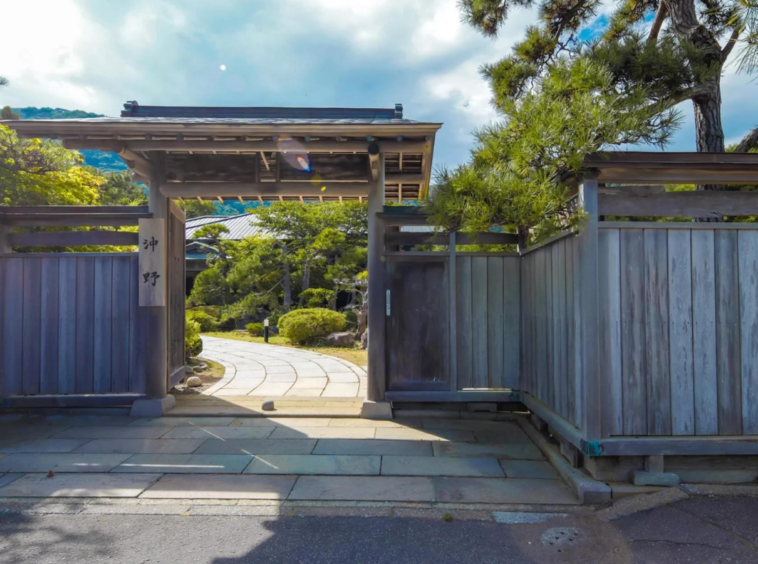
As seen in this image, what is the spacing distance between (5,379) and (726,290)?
7.73 metres

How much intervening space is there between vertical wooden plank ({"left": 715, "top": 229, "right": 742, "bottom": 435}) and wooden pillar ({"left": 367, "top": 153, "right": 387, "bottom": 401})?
329 cm

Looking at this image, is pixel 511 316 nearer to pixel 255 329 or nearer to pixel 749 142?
pixel 749 142

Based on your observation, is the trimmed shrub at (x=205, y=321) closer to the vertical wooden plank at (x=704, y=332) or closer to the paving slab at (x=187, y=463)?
the paving slab at (x=187, y=463)

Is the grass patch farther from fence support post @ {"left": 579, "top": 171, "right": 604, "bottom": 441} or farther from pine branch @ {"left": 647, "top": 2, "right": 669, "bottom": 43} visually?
pine branch @ {"left": 647, "top": 2, "right": 669, "bottom": 43}

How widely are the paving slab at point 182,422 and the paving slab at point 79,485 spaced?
4.86 ft

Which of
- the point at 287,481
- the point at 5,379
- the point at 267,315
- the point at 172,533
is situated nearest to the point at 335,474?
the point at 287,481

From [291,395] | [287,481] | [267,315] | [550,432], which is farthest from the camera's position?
[267,315]

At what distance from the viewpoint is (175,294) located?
6758 mm

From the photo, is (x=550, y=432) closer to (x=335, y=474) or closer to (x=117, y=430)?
(x=335, y=474)

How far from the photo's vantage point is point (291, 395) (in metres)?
6.97

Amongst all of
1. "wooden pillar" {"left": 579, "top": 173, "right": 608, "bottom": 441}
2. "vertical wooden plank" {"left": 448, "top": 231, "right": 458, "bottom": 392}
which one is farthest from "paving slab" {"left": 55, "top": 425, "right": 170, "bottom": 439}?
"wooden pillar" {"left": 579, "top": 173, "right": 608, "bottom": 441}

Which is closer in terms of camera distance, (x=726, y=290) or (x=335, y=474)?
(x=726, y=290)

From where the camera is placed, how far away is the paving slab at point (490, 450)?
4.55 metres

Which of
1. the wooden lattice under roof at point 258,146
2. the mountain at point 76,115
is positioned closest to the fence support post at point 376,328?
the wooden lattice under roof at point 258,146
